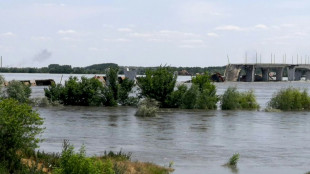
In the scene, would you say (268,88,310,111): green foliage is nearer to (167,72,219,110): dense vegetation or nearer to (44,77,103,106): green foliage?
(167,72,219,110): dense vegetation

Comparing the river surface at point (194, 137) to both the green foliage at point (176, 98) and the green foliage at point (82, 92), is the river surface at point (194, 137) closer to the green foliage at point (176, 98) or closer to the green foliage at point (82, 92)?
the green foliage at point (176, 98)

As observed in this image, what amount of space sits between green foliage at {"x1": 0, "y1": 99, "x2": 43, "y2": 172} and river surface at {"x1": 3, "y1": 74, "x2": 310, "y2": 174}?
5.26 metres

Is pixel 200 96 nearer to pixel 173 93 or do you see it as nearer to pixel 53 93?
pixel 173 93

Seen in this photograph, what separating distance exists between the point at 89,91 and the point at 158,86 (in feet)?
18.8

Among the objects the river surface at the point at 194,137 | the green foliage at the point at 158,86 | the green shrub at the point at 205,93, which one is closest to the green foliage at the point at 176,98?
the green foliage at the point at 158,86

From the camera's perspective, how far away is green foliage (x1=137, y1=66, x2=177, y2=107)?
159 feet

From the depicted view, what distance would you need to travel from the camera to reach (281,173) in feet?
63.5

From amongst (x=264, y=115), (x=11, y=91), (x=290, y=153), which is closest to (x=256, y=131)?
(x=290, y=153)

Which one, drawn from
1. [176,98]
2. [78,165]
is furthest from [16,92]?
[78,165]

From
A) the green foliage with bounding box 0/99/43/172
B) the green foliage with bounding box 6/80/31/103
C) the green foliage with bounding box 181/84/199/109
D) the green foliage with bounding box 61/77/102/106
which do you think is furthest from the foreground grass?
the green foliage with bounding box 61/77/102/106

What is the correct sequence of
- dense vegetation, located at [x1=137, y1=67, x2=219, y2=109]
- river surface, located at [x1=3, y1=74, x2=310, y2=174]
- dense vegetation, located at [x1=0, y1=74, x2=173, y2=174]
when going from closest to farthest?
dense vegetation, located at [x1=0, y1=74, x2=173, y2=174], river surface, located at [x1=3, y1=74, x2=310, y2=174], dense vegetation, located at [x1=137, y1=67, x2=219, y2=109]

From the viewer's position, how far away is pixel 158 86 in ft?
159

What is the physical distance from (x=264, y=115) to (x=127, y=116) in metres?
11.1

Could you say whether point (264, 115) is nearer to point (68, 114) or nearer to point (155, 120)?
point (155, 120)
